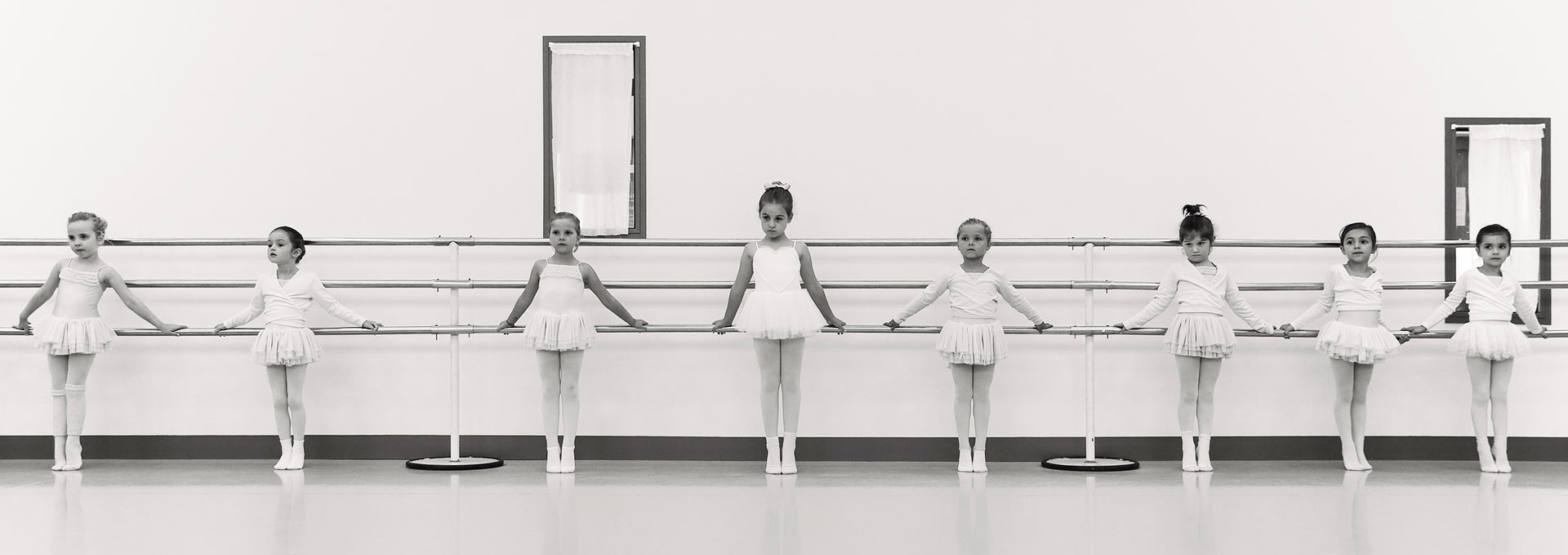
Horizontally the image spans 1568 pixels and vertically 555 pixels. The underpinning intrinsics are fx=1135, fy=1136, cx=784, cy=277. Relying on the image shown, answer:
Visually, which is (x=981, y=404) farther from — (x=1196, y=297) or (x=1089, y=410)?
(x=1196, y=297)

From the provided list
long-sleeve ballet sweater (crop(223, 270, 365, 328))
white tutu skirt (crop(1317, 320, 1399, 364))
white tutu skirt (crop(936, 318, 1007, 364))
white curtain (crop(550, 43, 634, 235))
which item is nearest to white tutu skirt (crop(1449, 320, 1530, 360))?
white tutu skirt (crop(1317, 320, 1399, 364))

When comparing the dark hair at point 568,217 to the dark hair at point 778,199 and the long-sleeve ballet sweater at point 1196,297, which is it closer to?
the dark hair at point 778,199

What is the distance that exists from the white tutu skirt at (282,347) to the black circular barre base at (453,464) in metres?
0.60

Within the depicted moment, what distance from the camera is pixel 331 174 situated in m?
4.84

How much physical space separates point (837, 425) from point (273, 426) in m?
2.39

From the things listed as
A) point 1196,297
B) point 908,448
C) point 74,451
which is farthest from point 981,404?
point 74,451

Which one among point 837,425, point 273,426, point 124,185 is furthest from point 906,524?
point 124,185

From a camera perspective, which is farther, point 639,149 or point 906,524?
point 639,149

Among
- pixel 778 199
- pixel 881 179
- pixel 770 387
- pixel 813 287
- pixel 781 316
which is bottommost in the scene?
pixel 770 387

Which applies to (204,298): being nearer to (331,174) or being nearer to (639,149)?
(331,174)

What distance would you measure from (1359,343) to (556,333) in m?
3.15

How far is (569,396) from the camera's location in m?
4.52

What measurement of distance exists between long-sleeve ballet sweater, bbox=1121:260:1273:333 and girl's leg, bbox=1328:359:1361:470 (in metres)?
0.33

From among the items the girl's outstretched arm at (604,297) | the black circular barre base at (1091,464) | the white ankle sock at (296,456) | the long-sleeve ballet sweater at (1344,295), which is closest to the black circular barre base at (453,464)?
the white ankle sock at (296,456)
